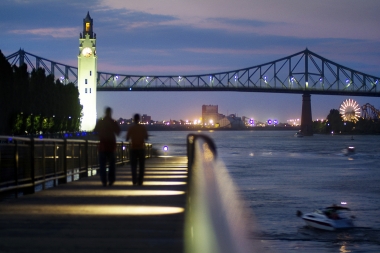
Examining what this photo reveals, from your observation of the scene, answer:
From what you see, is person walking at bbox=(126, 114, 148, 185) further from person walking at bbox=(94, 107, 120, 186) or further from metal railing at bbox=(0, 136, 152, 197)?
metal railing at bbox=(0, 136, 152, 197)

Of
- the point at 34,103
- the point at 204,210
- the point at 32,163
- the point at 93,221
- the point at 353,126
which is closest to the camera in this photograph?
the point at 204,210

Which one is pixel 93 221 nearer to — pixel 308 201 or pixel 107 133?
pixel 107 133

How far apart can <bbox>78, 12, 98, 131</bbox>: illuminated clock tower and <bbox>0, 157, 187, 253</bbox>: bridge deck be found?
8908cm

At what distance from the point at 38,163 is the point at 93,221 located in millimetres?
3799

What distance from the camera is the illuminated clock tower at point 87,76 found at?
330 ft

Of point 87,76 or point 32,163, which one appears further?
point 87,76

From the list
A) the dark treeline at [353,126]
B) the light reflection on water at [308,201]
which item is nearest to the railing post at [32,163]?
the light reflection on water at [308,201]

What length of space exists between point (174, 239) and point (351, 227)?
12.4m

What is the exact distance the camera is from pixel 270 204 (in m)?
23.5

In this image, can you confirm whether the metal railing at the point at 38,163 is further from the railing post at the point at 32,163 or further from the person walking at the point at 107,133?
the person walking at the point at 107,133

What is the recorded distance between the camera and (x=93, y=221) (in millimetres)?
7855

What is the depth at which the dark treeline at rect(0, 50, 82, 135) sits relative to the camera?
56375 millimetres

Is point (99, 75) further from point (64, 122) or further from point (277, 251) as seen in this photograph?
point (277, 251)

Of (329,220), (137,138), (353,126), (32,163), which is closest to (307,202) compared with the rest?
(329,220)
